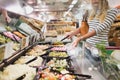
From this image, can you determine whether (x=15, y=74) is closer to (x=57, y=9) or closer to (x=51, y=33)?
(x=51, y=33)

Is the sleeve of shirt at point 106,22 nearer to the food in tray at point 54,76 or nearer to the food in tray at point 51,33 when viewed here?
the food in tray at point 54,76

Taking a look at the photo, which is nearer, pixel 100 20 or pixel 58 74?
pixel 58 74

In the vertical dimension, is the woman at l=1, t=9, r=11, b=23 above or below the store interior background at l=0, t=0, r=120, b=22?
above

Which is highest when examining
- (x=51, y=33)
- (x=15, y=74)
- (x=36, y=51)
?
(x=15, y=74)

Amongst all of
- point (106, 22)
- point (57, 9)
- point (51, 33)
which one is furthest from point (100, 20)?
point (57, 9)

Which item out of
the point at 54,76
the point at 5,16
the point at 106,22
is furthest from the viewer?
the point at 5,16

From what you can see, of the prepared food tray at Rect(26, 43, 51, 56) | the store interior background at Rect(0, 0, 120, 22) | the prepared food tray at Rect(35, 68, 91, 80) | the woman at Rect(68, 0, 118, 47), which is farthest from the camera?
the store interior background at Rect(0, 0, 120, 22)

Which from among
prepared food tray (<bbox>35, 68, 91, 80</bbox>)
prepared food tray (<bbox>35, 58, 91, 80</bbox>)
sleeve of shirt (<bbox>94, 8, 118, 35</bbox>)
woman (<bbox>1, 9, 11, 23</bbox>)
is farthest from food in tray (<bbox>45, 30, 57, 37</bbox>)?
prepared food tray (<bbox>35, 68, 91, 80</bbox>)

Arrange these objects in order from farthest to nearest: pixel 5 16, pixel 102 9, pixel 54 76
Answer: pixel 5 16, pixel 102 9, pixel 54 76

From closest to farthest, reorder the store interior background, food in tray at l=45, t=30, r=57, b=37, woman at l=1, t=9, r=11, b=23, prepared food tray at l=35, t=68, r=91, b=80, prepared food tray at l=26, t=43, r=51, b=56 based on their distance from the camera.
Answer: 1. prepared food tray at l=35, t=68, r=91, b=80
2. woman at l=1, t=9, r=11, b=23
3. prepared food tray at l=26, t=43, r=51, b=56
4. food in tray at l=45, t=30, r=57, b=37
5. the store interior background

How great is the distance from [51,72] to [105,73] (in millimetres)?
582

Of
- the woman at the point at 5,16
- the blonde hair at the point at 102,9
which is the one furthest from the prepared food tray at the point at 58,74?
the woman at the point at 5,16

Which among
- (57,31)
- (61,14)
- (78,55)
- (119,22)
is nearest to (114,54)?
(78,55)

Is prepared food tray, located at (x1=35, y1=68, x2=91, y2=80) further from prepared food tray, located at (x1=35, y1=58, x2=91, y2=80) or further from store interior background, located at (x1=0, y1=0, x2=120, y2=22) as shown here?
store interior background, located at (x1=0, y1=0, x2=120, y2=22)
